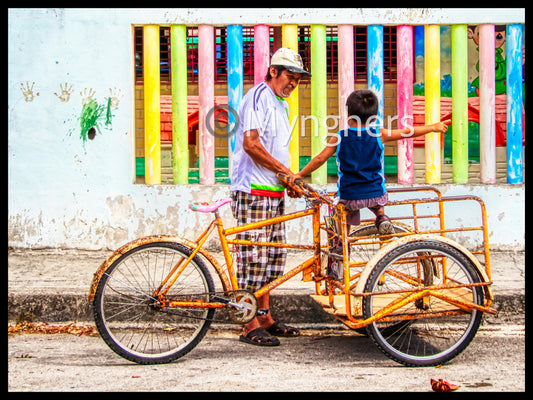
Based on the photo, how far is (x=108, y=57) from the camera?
6.58m

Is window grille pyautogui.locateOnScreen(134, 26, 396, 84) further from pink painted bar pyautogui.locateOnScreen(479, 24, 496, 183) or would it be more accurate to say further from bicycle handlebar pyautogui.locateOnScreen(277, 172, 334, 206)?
bicycle handlebar pyautogui.locateOnScreen(277, 172, 334, 206)

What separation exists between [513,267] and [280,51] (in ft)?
10.2

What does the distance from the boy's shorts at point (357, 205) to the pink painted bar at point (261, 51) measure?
2688 millimetres

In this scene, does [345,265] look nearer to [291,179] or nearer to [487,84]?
[291,179]

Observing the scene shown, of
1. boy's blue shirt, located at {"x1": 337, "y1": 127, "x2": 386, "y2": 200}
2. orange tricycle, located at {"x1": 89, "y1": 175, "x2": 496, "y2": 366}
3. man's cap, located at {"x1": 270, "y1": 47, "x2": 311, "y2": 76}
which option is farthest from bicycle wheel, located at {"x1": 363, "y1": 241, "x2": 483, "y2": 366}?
man's cap, located at {"x1": 270, "y1": 47, "x2": 311, "y2": 76}

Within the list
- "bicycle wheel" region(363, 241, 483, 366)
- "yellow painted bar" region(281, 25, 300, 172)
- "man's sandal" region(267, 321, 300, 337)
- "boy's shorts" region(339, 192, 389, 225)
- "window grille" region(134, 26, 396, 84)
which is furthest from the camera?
"window grille" region(134, 26, 396, 84)

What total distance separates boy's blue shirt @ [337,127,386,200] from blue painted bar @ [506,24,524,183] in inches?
116

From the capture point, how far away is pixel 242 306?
412 centimetres

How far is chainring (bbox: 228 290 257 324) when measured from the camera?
4125mm

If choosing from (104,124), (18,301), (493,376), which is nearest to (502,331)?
(493,376)

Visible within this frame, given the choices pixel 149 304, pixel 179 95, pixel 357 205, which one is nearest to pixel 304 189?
pixel 357 205

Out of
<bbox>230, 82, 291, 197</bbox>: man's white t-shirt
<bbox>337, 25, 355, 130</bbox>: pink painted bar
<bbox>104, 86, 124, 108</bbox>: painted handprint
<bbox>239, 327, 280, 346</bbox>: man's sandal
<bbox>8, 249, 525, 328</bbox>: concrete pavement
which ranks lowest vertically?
<bbox>239, 327, 280, 346</bbox>: man's sandal

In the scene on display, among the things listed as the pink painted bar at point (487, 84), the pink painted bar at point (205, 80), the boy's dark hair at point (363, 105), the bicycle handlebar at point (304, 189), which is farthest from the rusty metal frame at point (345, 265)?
the pink painted bar at point (487, 84)

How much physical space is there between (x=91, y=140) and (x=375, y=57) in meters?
2.76
